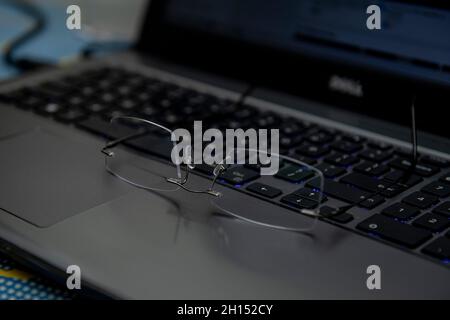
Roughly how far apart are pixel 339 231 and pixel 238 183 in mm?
113

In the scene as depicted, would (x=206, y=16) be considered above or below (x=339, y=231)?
above

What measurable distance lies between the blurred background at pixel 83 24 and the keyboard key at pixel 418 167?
2.21 feet

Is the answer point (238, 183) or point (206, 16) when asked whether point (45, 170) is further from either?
point (206, 16)

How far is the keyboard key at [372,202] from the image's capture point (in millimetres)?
518

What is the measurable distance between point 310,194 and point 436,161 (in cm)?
15

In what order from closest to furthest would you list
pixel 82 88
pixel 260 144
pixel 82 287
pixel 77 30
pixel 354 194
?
pixel 82 287 < pixel 354 194 < pixel 260 144 < pixel 82 88 < pixel 77 30

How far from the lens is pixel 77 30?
1.20 metres

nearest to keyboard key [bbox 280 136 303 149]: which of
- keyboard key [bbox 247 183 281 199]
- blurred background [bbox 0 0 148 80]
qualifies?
keyboard key [bbox 247 183 281 199]

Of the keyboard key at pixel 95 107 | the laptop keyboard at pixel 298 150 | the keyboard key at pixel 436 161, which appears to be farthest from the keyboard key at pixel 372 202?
the keyboard key at pixel 95 107

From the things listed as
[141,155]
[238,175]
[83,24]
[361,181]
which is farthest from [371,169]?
[83,24]

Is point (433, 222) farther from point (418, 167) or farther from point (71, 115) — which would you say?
point (71, 115)

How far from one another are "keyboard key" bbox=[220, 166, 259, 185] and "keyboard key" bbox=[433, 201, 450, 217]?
0.16m

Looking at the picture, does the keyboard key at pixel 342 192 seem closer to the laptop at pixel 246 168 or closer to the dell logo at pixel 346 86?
the laptop at pixel 246 168

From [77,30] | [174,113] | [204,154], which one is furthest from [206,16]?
[77,30]
